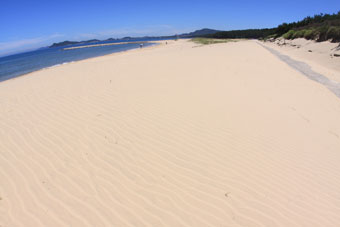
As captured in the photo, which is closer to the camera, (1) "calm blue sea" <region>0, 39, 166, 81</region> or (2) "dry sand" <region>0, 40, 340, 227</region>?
(2) "dry sand" <region>0, 40, 340, 227</region>

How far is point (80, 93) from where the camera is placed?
7172mm

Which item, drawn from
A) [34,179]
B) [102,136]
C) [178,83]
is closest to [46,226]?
[34,179]

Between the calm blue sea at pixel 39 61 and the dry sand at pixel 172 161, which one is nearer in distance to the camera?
the dry sand at pixel 172 161

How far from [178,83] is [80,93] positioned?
12.6 ft

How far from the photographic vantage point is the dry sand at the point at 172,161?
248 centimetres

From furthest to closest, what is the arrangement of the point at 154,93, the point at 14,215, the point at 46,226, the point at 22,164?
the point at 154,93 < the point at 22,164 < the point at 14,215 < the point at 46,226

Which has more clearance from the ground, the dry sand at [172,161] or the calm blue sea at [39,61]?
the dry sand at [172,161]

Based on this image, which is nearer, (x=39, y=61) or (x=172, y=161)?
(x=172, y=161)

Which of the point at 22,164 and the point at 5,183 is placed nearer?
the point at 5,183

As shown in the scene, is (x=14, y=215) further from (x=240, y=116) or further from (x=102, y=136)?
(x=240, y=116)

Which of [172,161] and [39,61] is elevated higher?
[172,161]

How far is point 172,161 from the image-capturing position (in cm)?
341

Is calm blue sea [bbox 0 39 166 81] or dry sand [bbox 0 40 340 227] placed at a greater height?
dry sand [bbox 0 40 340 227]

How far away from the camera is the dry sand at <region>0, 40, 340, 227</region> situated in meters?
2.48
